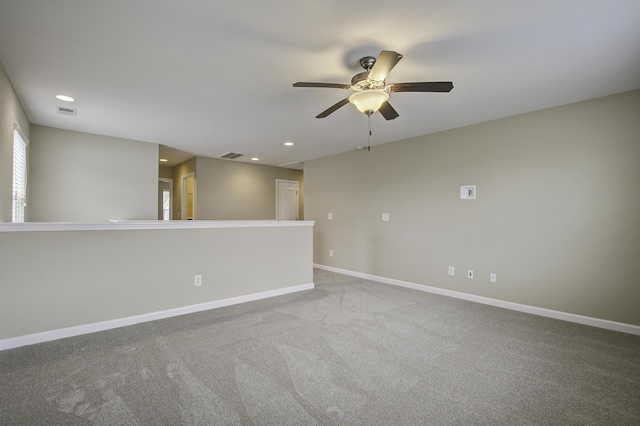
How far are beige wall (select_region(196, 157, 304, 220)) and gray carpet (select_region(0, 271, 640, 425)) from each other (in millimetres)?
3818

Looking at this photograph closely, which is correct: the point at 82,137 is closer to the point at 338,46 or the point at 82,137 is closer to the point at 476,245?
the point at 338,46

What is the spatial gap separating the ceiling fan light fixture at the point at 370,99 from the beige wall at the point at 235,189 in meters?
5.00

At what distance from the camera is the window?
11.3 feet

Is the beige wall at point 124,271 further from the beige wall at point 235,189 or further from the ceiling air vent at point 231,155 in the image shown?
the beige wall at point 235,189

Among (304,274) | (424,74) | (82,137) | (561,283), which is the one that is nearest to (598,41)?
(424,74)

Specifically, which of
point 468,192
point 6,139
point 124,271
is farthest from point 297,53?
point 468,192

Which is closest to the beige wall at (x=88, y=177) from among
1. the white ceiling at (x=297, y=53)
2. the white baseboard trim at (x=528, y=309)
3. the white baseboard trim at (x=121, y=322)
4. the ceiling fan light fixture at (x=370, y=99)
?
the white ceiling at (x=297, y=53)

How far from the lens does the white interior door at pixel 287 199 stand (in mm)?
8023

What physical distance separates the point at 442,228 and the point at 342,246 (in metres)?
2.15

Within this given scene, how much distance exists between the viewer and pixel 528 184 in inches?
148

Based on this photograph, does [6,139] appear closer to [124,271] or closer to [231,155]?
[124,271]

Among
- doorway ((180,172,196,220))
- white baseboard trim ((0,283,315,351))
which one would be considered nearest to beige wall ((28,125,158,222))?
doorway ((180,172,196,220))

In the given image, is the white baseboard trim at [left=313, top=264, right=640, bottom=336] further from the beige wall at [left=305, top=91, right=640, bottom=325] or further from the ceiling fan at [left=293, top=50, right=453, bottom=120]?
the ceiling fan at [left=293, top=50, right=453, bottom=120]

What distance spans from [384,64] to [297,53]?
2.37 ft
